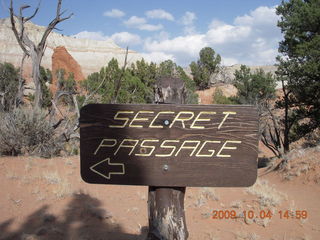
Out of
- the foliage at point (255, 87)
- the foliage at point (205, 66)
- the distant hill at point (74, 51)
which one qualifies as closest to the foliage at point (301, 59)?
the foliage at point (255, 87)

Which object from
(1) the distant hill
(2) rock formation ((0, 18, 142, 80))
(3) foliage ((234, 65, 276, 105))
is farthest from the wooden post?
(2) rock formation ((0, 18, 142, 80))

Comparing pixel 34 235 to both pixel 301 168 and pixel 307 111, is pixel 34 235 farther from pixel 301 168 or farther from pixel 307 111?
pixel 307 111

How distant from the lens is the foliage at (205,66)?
1526 inches

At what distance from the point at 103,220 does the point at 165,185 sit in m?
3.68

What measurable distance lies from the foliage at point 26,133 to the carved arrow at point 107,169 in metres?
8.05

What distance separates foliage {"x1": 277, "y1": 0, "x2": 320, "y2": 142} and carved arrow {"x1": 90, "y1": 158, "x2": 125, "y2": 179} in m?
11.2

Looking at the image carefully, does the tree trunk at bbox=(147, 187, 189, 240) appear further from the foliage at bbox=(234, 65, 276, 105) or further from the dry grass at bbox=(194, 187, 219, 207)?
the foliage at bbox=(234, 65, 276, 105)

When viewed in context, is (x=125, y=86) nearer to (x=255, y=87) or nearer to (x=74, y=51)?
(x=255, y=87)

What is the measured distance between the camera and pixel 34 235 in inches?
168

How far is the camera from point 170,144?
1.70 meters

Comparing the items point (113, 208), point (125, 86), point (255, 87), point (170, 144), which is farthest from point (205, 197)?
point (255, 87)

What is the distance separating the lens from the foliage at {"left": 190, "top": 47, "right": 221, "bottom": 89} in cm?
3875

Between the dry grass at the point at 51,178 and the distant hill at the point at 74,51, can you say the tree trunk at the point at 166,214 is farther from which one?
the distant hill at the point at 74,51

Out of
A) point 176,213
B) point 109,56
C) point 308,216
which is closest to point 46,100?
point 308,216
